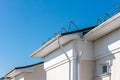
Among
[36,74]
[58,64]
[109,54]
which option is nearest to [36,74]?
[36,74]

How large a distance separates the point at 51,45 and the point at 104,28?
2.60 m

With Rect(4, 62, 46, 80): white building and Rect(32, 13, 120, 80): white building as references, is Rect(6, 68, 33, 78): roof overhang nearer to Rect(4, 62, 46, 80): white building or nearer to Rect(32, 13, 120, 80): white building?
Rect(4, 62, 46, 80): white building

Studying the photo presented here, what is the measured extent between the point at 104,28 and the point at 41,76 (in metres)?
8.14

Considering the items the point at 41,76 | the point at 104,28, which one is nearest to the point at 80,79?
the point at 104,28

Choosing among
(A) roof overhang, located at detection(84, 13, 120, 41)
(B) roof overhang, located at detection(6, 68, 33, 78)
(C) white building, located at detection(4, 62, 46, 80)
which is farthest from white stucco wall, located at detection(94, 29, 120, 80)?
(B) roof overhang, located at detection(6, 68, 33, 78)

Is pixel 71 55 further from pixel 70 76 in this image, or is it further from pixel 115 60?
pixel 115 60

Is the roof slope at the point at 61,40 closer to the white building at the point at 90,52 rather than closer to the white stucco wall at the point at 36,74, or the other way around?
the white building at the point at 90,52

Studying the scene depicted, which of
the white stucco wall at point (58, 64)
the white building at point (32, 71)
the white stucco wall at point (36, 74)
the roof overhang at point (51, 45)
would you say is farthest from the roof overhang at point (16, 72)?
the white stucco wall at point (58, 64)

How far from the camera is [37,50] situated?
469 inches

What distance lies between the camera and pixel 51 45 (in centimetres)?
1080

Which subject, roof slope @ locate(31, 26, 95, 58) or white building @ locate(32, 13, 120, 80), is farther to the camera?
roof slope @ locate(31, 26, 95, 58)

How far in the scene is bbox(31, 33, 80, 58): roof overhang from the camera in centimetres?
967

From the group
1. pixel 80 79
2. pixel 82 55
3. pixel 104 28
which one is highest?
pixel 104 28

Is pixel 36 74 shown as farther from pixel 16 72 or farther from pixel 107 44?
pixel 107 44
